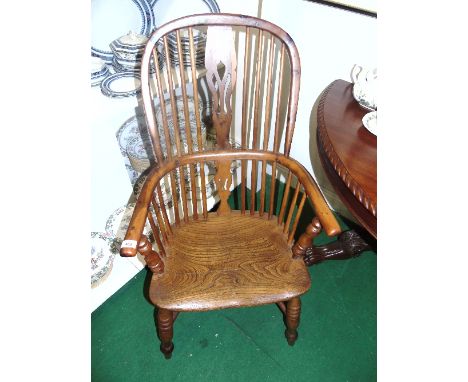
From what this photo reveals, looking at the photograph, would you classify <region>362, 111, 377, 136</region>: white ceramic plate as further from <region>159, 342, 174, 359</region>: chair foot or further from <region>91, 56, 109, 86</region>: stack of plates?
<region>159, 342, 174, 359</region>: chair foot

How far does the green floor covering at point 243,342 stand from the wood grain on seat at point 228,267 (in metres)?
0.51

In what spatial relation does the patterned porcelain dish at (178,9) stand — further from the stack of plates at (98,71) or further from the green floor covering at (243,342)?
the green floor covering at (243,342)

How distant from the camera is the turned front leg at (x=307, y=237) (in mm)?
1081

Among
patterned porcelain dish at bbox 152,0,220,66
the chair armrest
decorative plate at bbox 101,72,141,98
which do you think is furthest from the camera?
patterned porcelain dish at bbox 152,0,220,66

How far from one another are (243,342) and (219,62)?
1.16 m

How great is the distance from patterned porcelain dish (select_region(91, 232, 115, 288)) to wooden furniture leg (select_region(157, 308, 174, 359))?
0.40 meters

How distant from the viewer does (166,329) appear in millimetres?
1339

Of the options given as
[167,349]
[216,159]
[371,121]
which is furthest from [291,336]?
[371,121]

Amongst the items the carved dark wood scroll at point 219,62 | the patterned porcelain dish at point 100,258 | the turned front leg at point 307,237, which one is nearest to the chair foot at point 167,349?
the patterned porcelain dish at point 100,258

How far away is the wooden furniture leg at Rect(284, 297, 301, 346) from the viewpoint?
134 cm

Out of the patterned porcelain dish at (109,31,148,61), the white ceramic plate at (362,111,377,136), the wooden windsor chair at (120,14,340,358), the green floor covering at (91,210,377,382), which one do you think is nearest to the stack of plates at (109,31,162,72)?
the patterned porcelain dish at (109,31,148,61)
